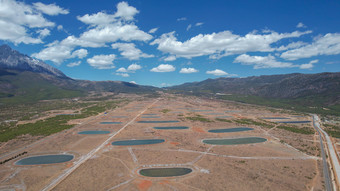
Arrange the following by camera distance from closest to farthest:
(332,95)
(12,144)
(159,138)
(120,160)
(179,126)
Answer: (120,160)
(12,144)
(159,138)
(179,126)
(332,95)

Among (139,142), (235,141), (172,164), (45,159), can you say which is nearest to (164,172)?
(172,164)

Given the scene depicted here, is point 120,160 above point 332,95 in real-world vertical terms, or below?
below

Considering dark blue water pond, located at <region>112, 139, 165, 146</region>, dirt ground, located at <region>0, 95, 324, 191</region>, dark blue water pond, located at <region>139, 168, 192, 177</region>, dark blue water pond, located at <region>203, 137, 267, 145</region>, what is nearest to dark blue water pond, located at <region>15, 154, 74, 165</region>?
dirt ground, located at <region>0, 95, 324, 191</region>

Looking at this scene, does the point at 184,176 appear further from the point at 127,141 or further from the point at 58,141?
the point at 58,141

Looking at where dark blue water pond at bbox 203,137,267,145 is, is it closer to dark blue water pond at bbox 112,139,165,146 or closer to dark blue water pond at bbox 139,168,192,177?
dark blue water pond at bbox 112,139,165,146

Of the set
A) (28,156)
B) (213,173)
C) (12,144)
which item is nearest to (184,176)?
(213,173)

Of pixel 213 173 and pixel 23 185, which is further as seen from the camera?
pixel 213 173

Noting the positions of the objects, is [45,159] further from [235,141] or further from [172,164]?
[235,141]
